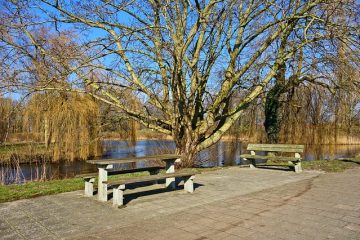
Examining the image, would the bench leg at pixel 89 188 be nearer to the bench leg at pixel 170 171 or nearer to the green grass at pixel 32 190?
the green grass at pixel 32 190

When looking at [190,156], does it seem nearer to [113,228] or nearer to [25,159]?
[113,228]

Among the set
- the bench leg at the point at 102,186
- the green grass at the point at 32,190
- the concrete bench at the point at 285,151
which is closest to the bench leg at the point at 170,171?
the bench leg at the point at 102,186

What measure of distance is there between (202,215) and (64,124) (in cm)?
1376

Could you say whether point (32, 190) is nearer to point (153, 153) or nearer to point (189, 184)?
point (189, 184)

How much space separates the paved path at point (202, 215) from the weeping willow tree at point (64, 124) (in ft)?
36.4

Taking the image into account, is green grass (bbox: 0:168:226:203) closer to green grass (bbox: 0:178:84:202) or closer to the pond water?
green grass (bbox: 0:178:84:202)

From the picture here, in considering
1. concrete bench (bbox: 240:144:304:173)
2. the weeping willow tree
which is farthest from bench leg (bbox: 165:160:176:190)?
the weeping willow tree

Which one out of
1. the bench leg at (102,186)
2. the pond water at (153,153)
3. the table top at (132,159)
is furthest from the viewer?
the pond water at (153,153)

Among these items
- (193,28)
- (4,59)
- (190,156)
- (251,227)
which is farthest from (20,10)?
(251,227)

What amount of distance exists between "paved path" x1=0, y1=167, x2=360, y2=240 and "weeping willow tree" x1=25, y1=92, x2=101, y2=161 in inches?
437

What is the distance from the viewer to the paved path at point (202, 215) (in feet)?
14.5

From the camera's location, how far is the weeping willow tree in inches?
684

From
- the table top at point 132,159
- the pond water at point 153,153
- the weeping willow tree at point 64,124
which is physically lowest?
the pond water at point 153,153

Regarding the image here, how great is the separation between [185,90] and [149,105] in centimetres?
175
